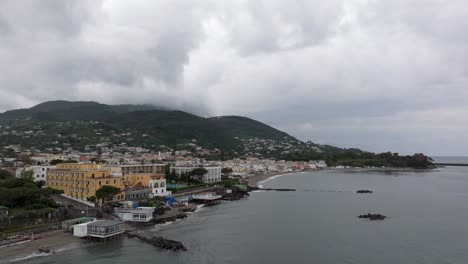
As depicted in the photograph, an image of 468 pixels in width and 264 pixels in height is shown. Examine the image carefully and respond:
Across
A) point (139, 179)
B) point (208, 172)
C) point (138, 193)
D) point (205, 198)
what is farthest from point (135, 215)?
point (208, 172)

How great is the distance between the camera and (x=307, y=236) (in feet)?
100

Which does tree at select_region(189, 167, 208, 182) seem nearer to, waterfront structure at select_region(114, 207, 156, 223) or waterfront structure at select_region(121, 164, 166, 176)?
waterfront structure at select_region(121, 164, 166, 176)

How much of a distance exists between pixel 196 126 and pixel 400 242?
169m

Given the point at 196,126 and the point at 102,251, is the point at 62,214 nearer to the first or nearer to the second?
the point at 102,251

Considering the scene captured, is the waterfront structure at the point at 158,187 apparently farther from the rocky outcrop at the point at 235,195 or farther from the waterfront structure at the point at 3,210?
the waterfront structure at the point at 3,210

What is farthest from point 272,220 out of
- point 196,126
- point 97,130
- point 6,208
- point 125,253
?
point 196,126

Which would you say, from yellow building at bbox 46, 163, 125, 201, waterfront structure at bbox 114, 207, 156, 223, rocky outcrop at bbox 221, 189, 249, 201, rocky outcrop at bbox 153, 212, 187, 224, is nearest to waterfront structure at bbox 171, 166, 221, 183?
rocky outcrop at bbox 221, 189, 249, 201

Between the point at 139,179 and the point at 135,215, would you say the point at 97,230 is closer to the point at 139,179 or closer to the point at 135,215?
the point at 135,215

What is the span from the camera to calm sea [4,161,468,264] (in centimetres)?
2434

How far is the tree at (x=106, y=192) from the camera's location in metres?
37.4

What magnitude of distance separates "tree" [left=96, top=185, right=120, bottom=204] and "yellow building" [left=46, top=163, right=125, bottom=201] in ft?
4.88

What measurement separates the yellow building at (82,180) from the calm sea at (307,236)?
1017 cm

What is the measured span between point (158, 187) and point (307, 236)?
2390 cm

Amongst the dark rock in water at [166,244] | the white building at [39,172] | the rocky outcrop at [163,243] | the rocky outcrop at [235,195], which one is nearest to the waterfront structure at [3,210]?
the rocky outcrop at [163,243]
